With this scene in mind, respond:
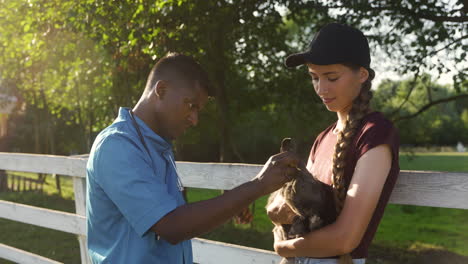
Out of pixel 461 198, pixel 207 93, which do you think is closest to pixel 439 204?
pixel 461 198

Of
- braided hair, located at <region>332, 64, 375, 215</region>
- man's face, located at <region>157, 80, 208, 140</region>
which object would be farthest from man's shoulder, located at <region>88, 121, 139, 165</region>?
braided hair, located at <region>332, 64, 375, 215</region>

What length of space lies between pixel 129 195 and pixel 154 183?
107mm

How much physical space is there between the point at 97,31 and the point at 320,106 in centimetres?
443

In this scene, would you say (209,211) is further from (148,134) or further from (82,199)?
(82,199)

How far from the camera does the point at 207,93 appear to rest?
231 cm

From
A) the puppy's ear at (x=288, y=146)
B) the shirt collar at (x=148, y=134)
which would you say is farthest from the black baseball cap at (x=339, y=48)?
the shirt collar at (x=148, y=134)

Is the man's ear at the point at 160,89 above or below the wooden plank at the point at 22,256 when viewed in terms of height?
above

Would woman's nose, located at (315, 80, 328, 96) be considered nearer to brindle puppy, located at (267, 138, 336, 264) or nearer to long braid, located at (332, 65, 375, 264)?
long braid, located at (332, 65, 375, 264)

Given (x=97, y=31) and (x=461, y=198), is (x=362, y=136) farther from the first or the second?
(x=97, y=31)

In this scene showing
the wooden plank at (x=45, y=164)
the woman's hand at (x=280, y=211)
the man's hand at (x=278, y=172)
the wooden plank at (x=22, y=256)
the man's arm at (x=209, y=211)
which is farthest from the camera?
the wooden plank at (x=22, y=256)

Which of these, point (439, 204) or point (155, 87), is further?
point (439, 204)

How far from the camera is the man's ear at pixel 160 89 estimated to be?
2.18 metres

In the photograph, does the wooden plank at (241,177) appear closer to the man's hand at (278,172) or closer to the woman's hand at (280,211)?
the woman's hand at (280,211)

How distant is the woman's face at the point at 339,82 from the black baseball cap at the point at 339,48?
0.04 metres
